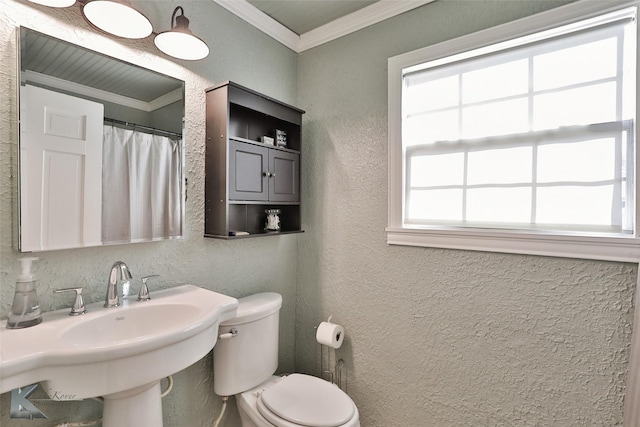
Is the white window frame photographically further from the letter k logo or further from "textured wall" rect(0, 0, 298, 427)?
the letter k logo

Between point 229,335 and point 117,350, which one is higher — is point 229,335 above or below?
below

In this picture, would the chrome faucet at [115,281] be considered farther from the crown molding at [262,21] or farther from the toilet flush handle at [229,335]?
the crown molding at [262,21]

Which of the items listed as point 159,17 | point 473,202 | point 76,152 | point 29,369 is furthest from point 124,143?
point 473,202

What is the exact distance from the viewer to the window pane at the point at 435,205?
5.00 ft

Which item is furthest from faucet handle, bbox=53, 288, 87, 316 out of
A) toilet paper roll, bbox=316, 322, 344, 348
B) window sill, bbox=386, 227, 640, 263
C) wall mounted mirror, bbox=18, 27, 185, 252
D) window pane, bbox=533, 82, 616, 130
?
window pane, bbox=533, 82, 616, 130

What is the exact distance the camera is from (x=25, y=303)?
0.93 metres

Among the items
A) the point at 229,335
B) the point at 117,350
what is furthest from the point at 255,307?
the point at 117,350

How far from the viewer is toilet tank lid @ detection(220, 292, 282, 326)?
1.41 metres

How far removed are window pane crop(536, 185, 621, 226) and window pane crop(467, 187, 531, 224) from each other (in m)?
0.05

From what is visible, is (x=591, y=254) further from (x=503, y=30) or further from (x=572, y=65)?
(x=503, y=30)

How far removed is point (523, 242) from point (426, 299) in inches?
20.2

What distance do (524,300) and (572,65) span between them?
3.31 ft

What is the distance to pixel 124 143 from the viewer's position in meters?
1.22

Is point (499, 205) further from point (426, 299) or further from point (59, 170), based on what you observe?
point (59, 170)
